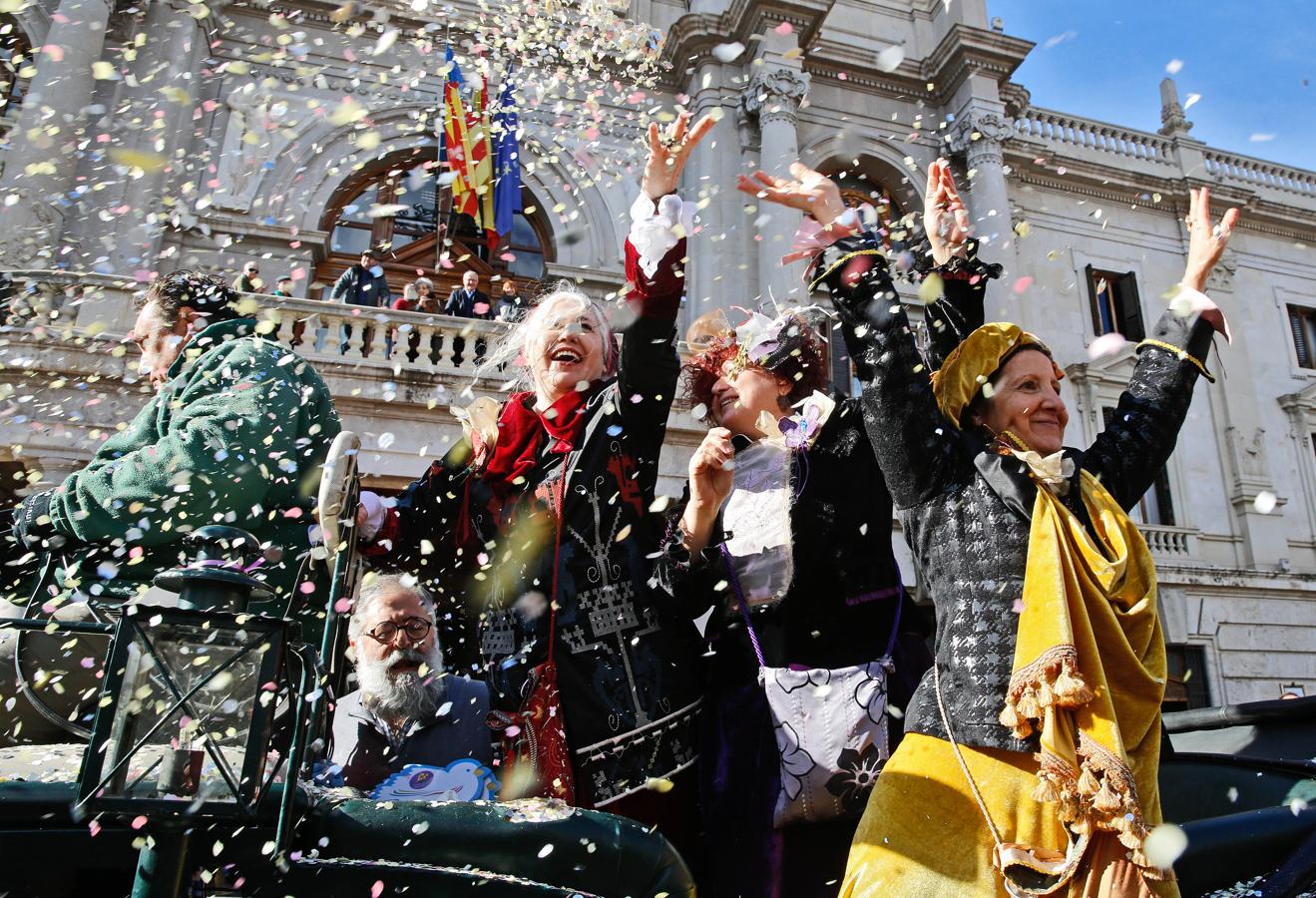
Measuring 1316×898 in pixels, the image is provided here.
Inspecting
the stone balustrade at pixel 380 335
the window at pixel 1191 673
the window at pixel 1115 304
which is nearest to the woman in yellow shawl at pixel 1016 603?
the stone balustrade at pixel 380 335

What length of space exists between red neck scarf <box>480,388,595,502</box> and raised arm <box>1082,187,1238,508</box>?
4.57ft

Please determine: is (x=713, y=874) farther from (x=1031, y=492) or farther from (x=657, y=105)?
(x=657, y=105)

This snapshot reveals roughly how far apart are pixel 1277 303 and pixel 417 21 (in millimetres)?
16409

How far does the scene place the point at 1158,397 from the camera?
2.30 metres

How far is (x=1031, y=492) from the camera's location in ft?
6.75

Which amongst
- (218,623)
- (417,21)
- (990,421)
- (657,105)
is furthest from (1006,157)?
(218,623)

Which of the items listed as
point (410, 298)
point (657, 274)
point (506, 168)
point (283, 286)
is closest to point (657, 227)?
point (657, 274)

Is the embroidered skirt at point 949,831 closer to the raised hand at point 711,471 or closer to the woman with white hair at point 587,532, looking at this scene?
the woman with white hair at point 587,532

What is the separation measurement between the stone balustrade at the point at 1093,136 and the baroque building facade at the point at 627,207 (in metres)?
0.06

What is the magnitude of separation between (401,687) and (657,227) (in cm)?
A: 188

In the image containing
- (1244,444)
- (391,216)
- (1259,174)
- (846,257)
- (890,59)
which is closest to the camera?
(846,257)

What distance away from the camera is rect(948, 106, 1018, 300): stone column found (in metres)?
13.7

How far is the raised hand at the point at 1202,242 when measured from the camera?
2.42 m

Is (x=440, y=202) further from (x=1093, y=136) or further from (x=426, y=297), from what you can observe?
(x=1093, y=136)
